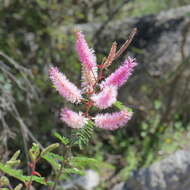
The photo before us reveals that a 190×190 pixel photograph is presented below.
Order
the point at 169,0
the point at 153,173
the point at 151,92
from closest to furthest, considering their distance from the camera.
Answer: the point at 153,173
the point at 151,92
the point at 169,0

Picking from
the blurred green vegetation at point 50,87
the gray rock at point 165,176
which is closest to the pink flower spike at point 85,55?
the blurred green vegetation at point 50,87

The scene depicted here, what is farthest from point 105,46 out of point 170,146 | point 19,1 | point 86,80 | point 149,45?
point 86,80

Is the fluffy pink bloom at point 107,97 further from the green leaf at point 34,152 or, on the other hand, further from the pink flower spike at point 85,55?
the green leaf at point 34,152

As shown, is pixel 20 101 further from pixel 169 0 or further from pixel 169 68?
pixel 169 0

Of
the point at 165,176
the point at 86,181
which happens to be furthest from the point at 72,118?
the point at 86,181

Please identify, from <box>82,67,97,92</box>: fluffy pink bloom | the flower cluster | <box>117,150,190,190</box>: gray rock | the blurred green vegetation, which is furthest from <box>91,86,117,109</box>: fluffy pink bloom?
<box>117,150,190,190</box>: gray rock

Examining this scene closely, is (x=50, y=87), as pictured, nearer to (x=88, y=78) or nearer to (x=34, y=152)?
(x=34, y=152)

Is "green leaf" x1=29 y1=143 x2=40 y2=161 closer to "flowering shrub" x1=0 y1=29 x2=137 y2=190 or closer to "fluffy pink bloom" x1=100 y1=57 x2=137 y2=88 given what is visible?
"flowering shrub" x1=0 y1=29 x2=137 y2=190
